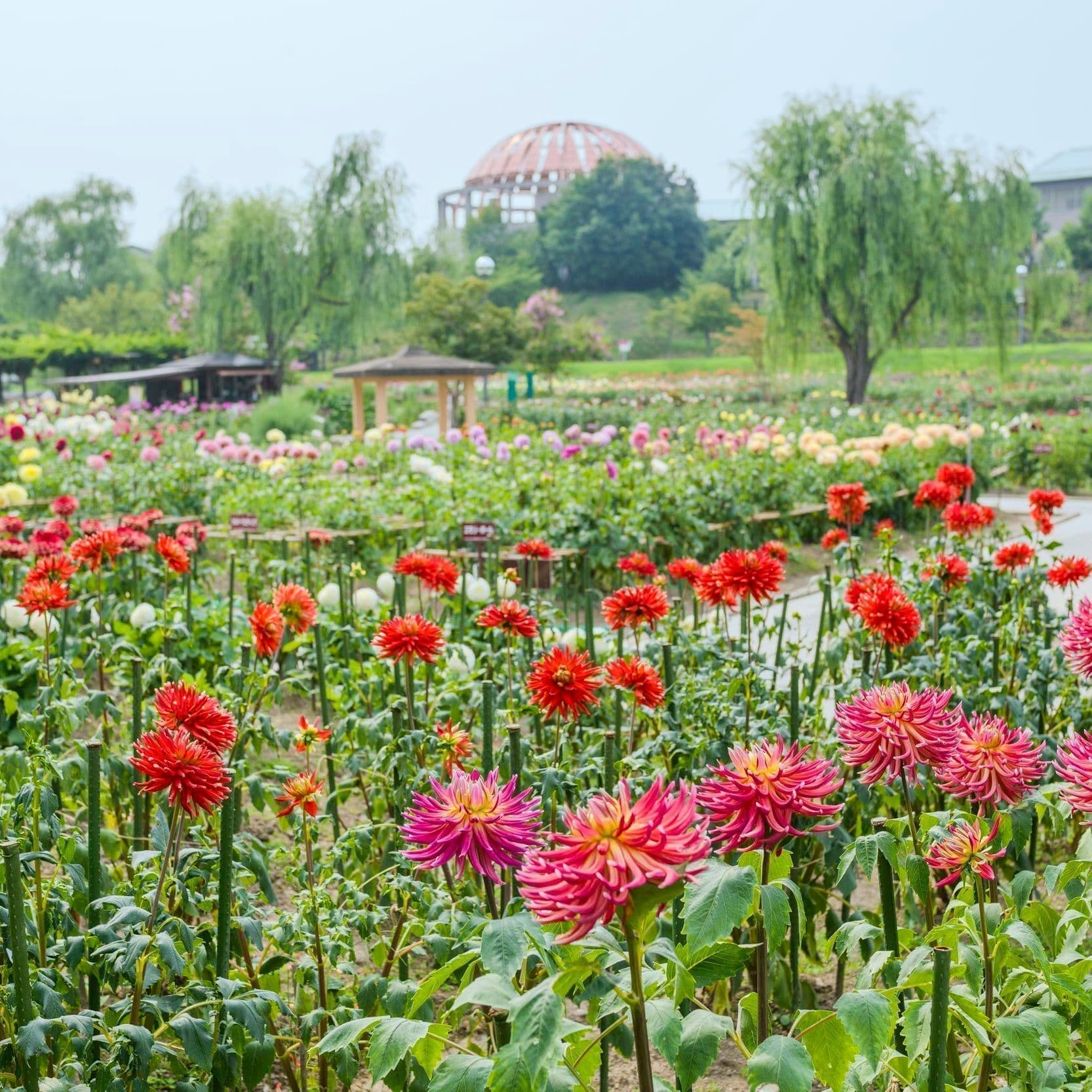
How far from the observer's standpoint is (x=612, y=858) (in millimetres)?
946

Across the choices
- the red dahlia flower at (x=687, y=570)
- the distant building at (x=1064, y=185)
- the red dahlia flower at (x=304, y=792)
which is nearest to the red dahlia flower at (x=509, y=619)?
the red dahlia flower at (x=304, y=792)

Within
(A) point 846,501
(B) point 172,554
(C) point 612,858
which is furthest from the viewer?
(A) point 846,501

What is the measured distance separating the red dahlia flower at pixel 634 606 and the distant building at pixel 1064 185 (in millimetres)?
78100

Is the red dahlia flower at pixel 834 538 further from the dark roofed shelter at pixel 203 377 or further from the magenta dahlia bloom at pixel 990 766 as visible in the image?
the dark roofed shelter at pixel 203 377

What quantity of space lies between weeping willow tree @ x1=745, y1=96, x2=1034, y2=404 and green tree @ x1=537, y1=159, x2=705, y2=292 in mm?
39280

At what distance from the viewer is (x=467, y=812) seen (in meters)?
1.22

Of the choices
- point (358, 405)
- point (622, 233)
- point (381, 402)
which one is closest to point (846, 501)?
point (381, 402)

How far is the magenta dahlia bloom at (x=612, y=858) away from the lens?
0.94 meters

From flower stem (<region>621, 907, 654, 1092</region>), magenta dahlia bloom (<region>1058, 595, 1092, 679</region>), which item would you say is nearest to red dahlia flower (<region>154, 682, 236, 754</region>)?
flower stem (<region>621, 907, 654, 1092</region>)

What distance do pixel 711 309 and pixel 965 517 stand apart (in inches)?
1782

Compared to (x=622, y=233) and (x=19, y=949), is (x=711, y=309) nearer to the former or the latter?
(x=622, y=233)

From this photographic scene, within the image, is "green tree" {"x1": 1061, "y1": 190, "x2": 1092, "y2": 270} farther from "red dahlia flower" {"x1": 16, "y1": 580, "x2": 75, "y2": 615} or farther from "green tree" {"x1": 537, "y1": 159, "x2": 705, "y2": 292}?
"red dahlia flower" {"x1": 16, "y1": 580, "x2": 75, "y2": 615}

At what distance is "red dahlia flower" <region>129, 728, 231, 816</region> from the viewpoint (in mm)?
1547

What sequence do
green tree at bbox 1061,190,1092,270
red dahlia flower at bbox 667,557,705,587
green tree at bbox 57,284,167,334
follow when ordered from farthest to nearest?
green tree at bbox 1061,190,1092,270, green tree at bbox 57,284,167,334, red dahlia flower at bbox 667,557,705,587
